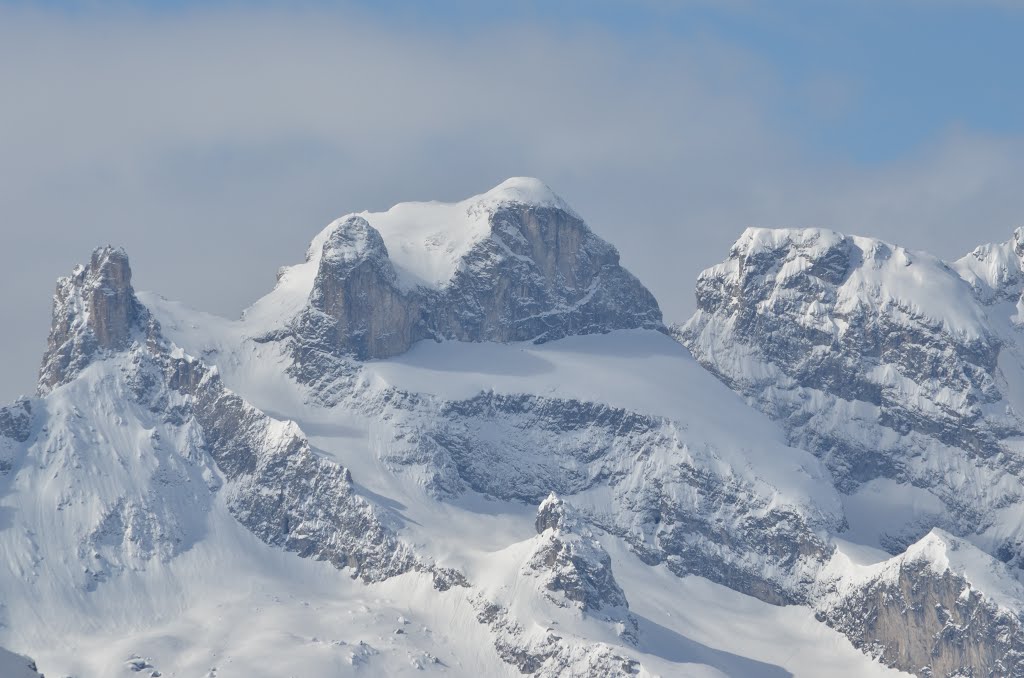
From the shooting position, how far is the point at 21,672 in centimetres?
8475
